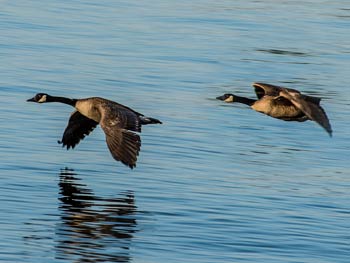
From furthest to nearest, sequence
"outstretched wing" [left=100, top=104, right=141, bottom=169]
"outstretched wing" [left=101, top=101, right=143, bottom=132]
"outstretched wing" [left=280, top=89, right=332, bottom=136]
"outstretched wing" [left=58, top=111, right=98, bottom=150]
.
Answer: "outstretched wing" [left=58, top=111, right=98, bottom=150]
"outstretched wing" [left=101, top=101, right=143, bottom=132]
"outstretched wing" [left=100, top=104, right=141, bottom=169]
"outstretched wing" [left=280, top=89, right=332, bottom=136]

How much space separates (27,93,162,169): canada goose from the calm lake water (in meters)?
0.64

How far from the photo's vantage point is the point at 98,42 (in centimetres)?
3534

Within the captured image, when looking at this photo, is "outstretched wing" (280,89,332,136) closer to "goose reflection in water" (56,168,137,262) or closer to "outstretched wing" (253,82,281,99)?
"outstretched wing" (253,82,281,99)

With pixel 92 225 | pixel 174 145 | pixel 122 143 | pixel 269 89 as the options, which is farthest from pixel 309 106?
pixel 174 145

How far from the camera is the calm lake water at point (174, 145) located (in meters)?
17.8

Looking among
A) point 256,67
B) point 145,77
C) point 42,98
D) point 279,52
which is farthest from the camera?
point 279,52

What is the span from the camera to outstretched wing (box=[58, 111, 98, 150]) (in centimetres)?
2220

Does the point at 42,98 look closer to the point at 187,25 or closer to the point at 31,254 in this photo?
the point at 31,254

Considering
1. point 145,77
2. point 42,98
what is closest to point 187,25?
point 145,77

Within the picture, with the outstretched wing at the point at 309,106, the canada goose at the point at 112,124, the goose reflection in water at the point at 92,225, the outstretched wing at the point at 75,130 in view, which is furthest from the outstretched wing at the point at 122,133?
the outstretched wing at the point at 309,106

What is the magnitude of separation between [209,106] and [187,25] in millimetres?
11522

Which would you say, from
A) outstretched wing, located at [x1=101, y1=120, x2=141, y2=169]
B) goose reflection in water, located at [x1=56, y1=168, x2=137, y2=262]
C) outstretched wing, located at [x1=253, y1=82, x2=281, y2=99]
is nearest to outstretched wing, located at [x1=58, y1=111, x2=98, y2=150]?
goose reflection in water, located at [x1=56, y1=168, x2=137, y2=262]

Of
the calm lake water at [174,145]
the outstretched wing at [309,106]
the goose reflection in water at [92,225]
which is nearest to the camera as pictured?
the goose reflection in water at [92,225]

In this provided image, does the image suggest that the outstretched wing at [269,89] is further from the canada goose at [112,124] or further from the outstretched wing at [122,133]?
the outstretched wing at [122,133]
